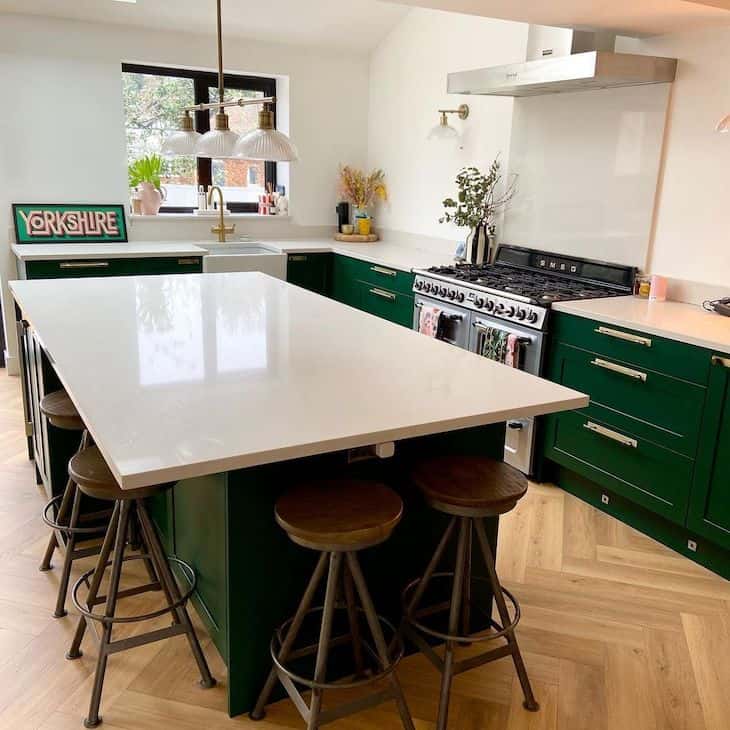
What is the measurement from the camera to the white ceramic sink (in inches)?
196

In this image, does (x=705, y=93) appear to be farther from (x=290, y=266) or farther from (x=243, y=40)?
(x=243, y=40)

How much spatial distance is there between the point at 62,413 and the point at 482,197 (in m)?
2.85

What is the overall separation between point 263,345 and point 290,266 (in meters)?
2.91

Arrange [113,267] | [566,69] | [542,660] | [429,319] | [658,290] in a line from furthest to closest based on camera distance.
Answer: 1. [113,267]
2. [429,319]
3. [658,290]
4. [566,69]
5. [542,660]

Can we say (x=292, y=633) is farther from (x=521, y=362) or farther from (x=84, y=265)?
(x=84, y=265)

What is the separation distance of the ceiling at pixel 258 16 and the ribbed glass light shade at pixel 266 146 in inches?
108

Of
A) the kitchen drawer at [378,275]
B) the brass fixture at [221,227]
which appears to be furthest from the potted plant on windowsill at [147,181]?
the kitchen drawer at [378,275]

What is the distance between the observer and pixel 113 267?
185 inches

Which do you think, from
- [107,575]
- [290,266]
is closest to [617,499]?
[107,575]

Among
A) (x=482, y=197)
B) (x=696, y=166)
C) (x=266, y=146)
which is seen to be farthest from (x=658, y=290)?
(x=266, y=146)

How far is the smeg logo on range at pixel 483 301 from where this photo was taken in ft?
11.5

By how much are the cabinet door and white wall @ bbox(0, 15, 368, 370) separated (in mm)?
3921

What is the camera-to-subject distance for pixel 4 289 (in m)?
5.08

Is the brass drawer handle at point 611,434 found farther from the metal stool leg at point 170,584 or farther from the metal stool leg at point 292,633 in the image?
the metal stool leg at point 170,584
